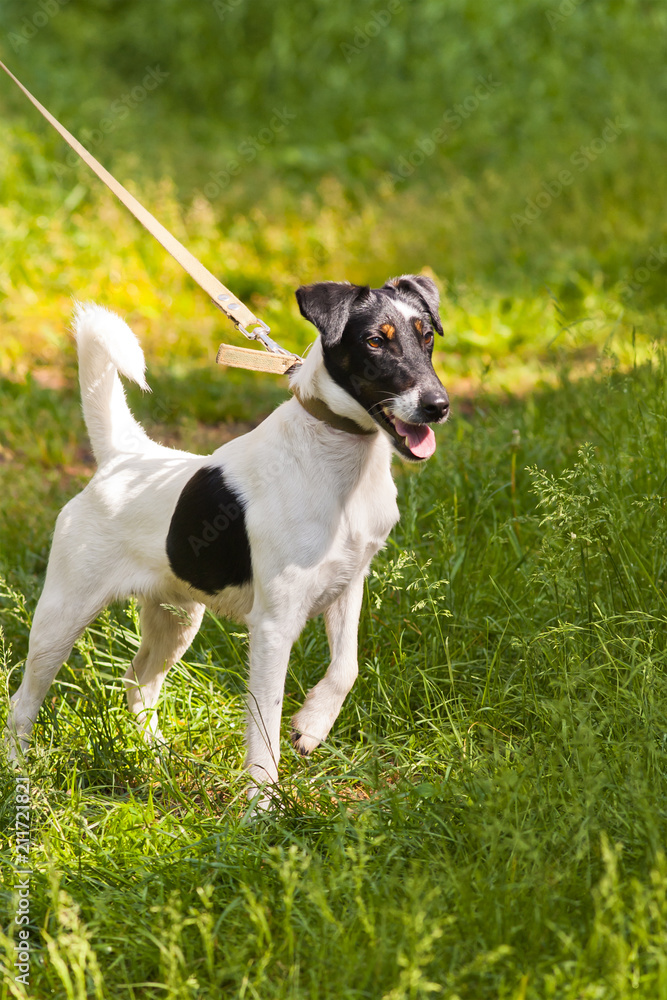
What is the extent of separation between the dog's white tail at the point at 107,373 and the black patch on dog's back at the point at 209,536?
1.31ft


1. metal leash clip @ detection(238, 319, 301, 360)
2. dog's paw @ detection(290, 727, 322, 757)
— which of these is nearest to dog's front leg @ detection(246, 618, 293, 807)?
dog's paw @ detection(290, 727, 322, 757)

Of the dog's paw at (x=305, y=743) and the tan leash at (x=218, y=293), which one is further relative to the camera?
the tan leash at (x=218, y=293)

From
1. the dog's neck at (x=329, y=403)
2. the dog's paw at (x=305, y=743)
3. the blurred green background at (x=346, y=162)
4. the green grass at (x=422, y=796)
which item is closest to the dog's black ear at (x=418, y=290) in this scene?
the dog's neck at (x=329, y=403)

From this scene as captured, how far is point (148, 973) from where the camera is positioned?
202cm

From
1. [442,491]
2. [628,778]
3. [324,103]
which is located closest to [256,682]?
[628,778]

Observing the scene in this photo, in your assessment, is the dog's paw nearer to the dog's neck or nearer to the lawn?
the lawn

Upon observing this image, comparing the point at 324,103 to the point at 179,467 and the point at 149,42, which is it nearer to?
the point at 149,42

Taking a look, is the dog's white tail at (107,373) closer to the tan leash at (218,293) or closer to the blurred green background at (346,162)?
the tan leash at (218,293)

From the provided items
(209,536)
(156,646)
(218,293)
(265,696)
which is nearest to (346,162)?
(218,293)

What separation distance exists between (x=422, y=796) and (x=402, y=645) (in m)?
0.92

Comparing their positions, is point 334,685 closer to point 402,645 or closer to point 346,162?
point 402,645

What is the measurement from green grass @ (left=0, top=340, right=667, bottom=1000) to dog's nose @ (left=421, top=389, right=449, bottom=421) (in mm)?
495

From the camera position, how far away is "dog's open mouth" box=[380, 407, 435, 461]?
251 cm

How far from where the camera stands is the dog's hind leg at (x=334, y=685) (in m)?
2.65
